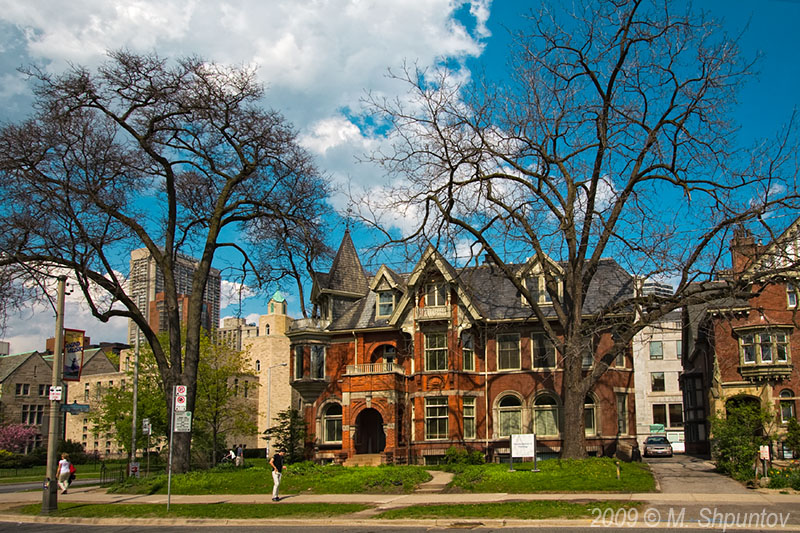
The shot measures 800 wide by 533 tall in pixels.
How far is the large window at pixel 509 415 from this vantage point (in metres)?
37.4

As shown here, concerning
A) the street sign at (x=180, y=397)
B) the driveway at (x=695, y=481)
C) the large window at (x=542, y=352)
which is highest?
the large window at (x=542, y=352)

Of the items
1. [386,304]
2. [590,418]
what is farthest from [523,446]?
[386,304]

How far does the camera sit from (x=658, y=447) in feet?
156

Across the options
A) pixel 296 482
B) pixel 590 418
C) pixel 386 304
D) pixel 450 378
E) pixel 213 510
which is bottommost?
pixel 213 510

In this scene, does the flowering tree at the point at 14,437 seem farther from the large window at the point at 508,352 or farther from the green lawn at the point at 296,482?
the large window at the point at 508,352

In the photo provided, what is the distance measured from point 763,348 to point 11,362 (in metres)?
82.0

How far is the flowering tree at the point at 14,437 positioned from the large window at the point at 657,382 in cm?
6498

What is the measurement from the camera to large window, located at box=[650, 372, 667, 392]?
7262 cm

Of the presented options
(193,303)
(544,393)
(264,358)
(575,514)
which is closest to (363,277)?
(544,393)

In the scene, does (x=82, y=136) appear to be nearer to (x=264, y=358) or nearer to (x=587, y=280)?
(x=587, y=280)

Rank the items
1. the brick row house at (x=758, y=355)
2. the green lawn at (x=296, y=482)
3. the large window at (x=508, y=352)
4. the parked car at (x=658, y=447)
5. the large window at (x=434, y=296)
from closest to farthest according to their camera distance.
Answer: the green lawn at (x=296, y=482) → the brick row house at (x=758, y=355) → the large window at (x=508, y=352) → the large window at (x=434, y=296) → the parked car at (x=658, y=447)

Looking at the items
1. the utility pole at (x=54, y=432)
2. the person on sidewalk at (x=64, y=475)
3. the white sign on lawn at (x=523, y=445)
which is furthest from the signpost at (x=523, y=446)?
the person on sidewalk at (x=64, y=475)

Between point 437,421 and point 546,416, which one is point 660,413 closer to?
point 546,416

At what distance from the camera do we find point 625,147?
26359 millimetres
